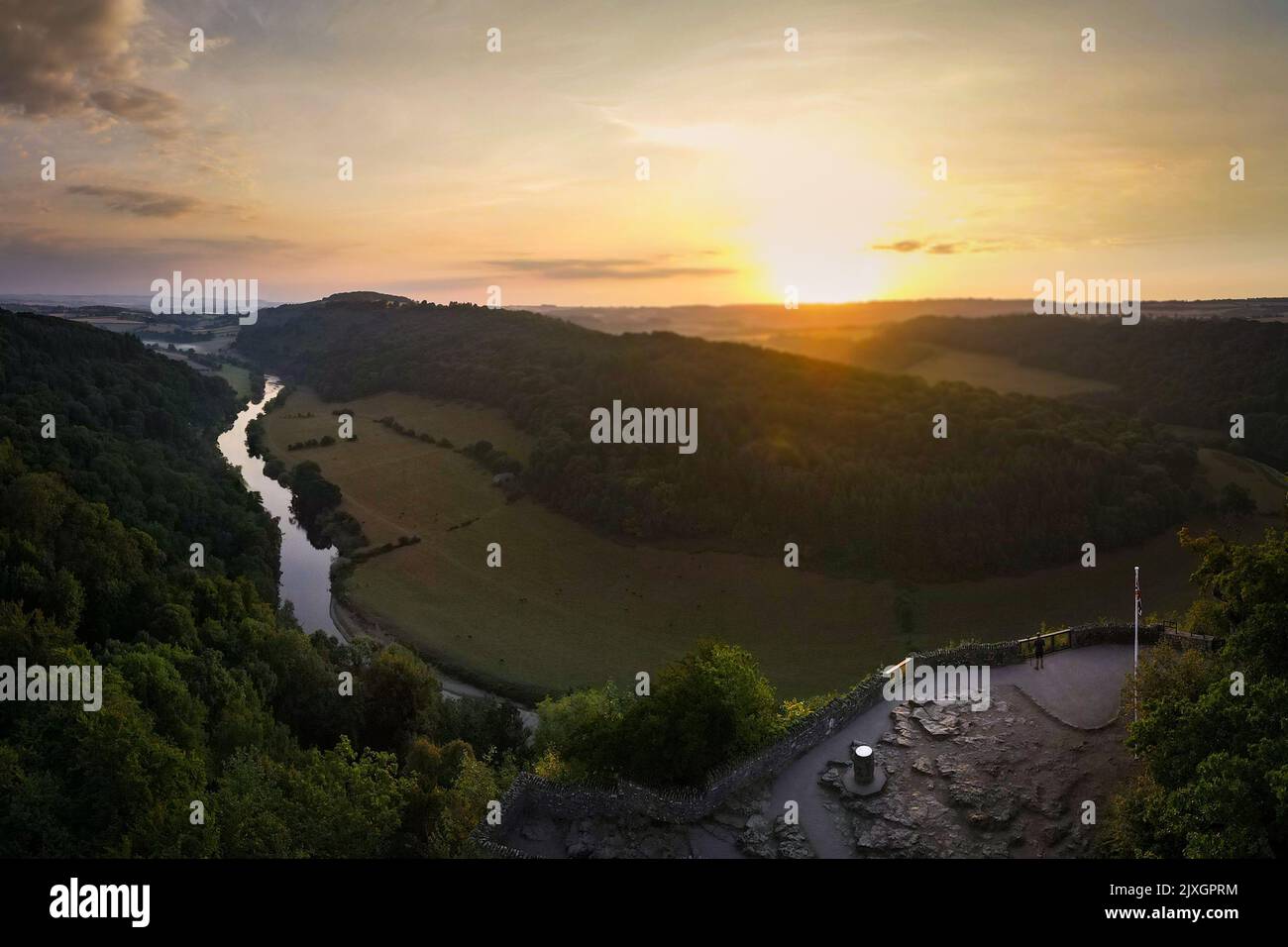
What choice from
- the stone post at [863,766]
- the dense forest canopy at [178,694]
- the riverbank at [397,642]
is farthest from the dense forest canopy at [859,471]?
the stone post at [863,766]

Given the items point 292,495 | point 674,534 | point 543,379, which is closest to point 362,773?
point 674,534

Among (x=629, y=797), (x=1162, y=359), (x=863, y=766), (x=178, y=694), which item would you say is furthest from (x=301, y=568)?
(x=1162, y=359)

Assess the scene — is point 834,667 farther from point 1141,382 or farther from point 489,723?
point 1141,382

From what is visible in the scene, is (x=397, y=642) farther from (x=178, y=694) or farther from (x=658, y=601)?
(x=178, y=694)

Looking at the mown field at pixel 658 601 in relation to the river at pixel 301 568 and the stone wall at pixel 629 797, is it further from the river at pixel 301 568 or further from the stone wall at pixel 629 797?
the stone wall at pixel 629 797

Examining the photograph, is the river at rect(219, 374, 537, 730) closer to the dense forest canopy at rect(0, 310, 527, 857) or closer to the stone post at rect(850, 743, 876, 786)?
the dense forest canopy at rect(0, 310, 527, 857)
